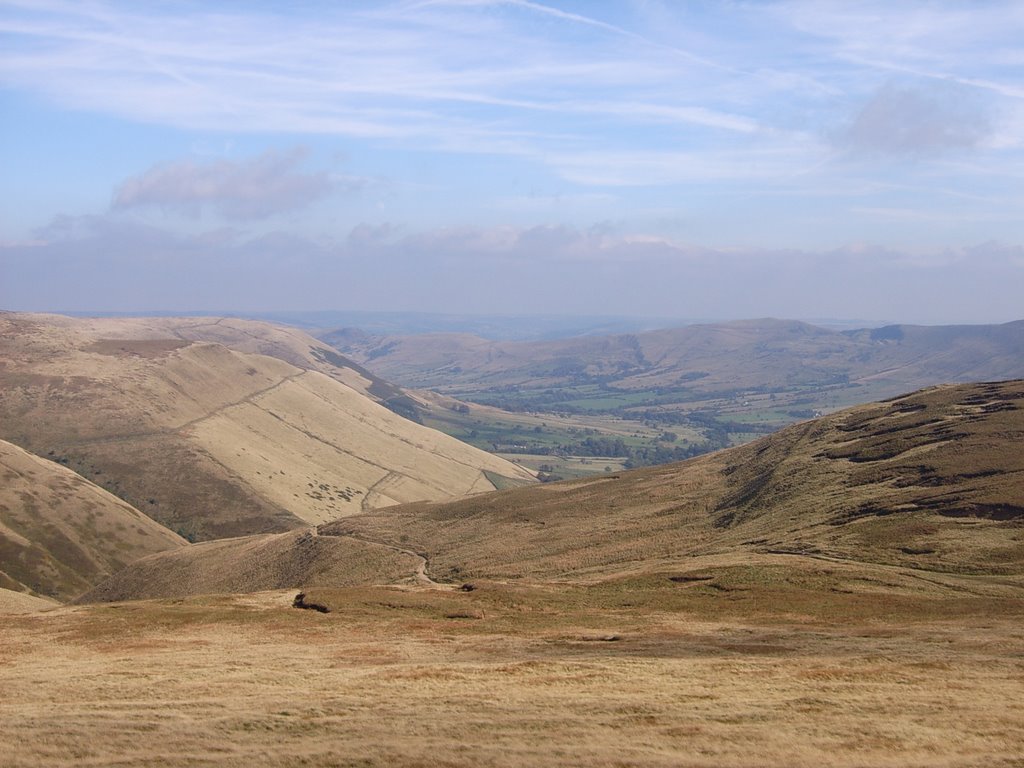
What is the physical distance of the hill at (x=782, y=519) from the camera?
7056 cm

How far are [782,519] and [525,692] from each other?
192 feet

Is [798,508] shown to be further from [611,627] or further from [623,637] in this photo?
[623,637]

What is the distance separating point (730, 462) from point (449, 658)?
287 ft

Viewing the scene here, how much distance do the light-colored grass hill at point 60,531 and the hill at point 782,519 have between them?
2756 centimetres

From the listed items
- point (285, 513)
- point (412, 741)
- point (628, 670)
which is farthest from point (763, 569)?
point (285, 513)

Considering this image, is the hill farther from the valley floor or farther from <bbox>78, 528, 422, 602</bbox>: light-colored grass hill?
the valley floor

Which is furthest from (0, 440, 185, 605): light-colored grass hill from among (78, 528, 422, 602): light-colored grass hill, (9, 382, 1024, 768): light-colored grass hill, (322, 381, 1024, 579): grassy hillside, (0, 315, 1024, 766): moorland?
(322, 381, 1024, 579): grassy hillside

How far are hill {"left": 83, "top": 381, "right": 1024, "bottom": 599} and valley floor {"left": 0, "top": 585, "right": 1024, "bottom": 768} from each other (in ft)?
54.2

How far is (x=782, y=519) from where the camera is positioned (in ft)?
295

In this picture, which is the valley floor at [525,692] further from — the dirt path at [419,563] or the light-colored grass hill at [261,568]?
the light-colored grass hill at [261,568]

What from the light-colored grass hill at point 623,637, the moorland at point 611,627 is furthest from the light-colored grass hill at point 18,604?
the light-colored grass hill at point 623,637

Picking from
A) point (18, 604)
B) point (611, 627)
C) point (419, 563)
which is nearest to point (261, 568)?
point (419, 563)

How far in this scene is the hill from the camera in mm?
70562

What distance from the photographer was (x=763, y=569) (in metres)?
71.2
